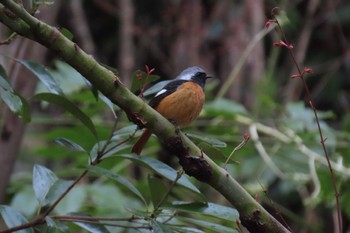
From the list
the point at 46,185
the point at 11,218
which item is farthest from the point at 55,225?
the point at 46,185

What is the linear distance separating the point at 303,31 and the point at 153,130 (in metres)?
4.39

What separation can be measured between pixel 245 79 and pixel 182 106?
9.18 ft

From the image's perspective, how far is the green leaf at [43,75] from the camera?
1901mm

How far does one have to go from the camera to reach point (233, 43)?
16.8ft

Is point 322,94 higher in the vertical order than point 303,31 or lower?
lower

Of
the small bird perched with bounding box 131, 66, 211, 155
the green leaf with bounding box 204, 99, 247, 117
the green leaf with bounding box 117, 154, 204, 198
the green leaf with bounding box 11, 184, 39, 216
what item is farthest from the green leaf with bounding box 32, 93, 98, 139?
the green leaf with bounding box 204, 99, 247, 117

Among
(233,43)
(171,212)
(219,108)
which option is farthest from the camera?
(233,43)

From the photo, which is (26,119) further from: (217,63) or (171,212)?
(217,63)

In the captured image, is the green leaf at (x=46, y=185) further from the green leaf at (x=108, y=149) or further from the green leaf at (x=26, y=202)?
the green leaf at (x=26, y=202)

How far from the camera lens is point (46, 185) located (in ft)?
6.23

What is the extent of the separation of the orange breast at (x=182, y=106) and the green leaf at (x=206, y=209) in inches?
25.8

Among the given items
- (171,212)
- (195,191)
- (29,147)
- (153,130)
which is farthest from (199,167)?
(29,147)

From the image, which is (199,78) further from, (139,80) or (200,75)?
(139,80)

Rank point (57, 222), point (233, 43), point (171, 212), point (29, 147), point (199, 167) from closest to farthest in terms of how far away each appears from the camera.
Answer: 1. point (199, 167)
2. point (57, 222)
3. point (171, 212)
4. point (233, 43)
5. point (29, 147)
